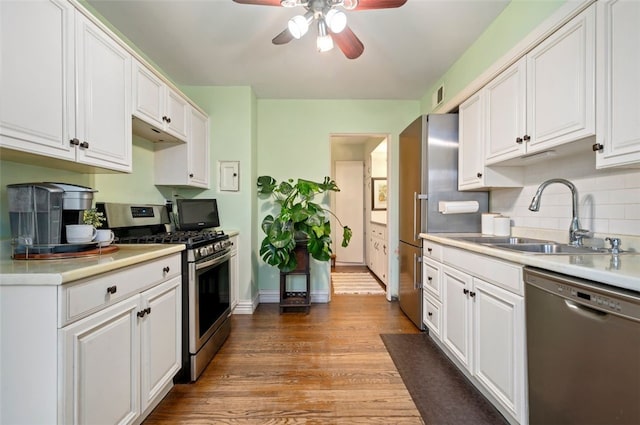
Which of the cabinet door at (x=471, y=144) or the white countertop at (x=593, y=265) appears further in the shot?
the cabinet door at (x=471, y=144)

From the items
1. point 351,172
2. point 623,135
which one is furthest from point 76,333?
point 351,172

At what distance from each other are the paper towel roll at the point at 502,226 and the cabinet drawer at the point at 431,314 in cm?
74

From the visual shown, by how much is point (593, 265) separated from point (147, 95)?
268cm

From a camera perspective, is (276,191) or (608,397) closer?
(608,397)

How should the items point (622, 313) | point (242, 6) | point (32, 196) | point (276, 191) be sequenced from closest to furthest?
point (622, 313)
point (32, 196)
point (242, 6)
point (276, 191)

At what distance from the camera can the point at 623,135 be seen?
1.16 metres

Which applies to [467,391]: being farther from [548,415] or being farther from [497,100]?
[497,100]

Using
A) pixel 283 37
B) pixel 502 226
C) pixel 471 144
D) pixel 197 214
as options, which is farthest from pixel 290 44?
pixel 502 226

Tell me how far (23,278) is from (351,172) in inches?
208

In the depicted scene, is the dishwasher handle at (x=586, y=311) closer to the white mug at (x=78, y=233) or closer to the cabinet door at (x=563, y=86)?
the cabinet door at (x=563, y=86)

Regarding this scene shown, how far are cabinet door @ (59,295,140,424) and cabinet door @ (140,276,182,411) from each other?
0.06 m

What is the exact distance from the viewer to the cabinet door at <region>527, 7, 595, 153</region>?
1296mm

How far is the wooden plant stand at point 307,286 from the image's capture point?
3.11 meters

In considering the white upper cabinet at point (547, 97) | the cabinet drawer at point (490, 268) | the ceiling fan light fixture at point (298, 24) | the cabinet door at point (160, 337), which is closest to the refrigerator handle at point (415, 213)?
the cabinet drawer at point (490, 268)
